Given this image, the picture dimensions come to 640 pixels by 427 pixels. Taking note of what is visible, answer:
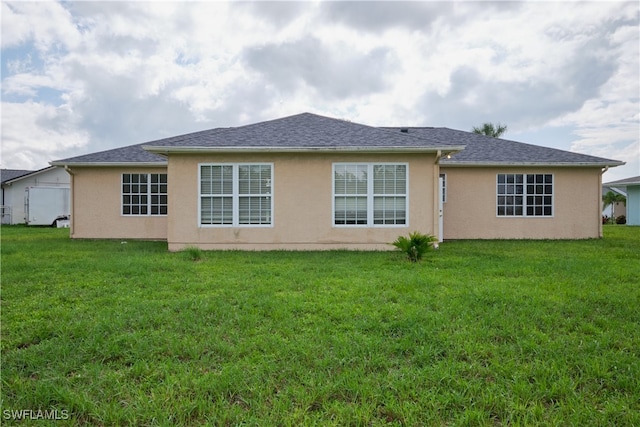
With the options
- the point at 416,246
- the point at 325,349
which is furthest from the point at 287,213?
the point at 325,349

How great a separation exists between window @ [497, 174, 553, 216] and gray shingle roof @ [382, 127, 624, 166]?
24.7 inches

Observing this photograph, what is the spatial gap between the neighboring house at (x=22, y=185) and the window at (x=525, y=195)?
1109 inches

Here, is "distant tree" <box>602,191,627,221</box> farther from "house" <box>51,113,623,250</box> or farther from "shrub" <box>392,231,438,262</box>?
"shrub" <box>392,231,438,262</box>

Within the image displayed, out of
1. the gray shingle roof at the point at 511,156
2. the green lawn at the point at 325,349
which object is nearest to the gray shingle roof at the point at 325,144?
the gray shingle roof at the point at 511,156

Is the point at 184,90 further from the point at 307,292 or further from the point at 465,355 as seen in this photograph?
the point at 465,355

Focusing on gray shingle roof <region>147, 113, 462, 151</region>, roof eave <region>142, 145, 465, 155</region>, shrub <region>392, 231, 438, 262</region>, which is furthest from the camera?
gray shingle roof <region>147, 113, 462, 151</region>

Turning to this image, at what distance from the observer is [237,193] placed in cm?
1030

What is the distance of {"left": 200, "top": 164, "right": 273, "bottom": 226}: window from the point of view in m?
10.3

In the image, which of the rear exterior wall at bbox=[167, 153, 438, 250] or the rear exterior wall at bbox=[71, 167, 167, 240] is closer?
the rear exterior wall at bbox=[167, 153, 438, 250]

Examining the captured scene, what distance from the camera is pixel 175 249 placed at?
10.4 meters

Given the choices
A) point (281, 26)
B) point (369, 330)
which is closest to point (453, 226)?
point (281, 26)

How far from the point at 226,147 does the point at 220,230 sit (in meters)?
2.40

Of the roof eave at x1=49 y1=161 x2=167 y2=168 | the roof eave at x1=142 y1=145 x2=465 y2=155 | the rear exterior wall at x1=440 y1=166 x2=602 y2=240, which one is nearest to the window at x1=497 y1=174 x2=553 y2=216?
the rear exterior wall at x1=440 y1=166 x2=602 y2=240

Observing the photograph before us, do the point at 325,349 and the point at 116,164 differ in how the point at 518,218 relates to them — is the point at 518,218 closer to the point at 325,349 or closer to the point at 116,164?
the point at 325,349
